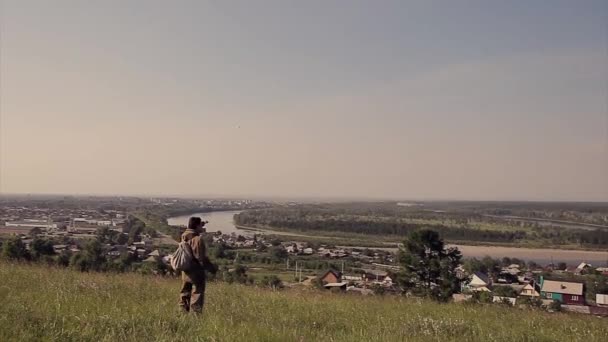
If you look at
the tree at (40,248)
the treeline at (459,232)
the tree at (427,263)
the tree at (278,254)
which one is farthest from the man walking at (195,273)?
the treeline at (459,232)

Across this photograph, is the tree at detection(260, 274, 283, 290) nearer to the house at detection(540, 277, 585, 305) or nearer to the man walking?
the man walking

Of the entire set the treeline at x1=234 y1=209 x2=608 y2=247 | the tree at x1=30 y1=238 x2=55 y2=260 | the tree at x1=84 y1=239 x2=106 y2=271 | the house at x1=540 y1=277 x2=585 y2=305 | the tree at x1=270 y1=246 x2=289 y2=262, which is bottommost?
the treeline at x1=234 y1=209 x2=608 y2=247

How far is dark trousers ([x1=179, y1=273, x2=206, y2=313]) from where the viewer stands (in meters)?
6.50

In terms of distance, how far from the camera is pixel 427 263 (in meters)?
23.8

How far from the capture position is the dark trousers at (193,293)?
6.50m

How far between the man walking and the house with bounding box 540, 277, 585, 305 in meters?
19.0

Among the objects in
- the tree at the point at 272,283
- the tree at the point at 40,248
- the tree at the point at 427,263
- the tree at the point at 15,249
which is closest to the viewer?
the tree at the point at 272,283

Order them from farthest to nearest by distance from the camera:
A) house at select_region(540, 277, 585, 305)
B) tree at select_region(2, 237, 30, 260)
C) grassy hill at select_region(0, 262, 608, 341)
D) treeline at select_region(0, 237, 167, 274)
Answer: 1. house at select_region(540, 277, 585, 305)
2. tree at select_region(2, 237, 30, 260)
3. treeline at select_region(0, 237, 167, 274)
4. grassy hill at select_region(0, 262, 608, 341)

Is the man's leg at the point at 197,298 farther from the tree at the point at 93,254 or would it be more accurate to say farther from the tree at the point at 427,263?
the tree at the point at 427,263

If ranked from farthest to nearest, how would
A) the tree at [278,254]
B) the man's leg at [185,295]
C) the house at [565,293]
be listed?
1. the tree at [278,254]
2. the house at [565,293]
3. the man's leg at [185,295]

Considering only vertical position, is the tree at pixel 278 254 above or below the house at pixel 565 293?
below

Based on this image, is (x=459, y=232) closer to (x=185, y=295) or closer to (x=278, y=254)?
(x=278, y=254)

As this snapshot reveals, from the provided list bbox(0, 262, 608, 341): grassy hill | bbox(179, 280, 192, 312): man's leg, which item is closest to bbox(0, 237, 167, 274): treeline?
bbox(0, 262, 608, 341): grassy hill

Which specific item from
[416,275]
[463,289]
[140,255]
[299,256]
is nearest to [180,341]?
[140,255]
